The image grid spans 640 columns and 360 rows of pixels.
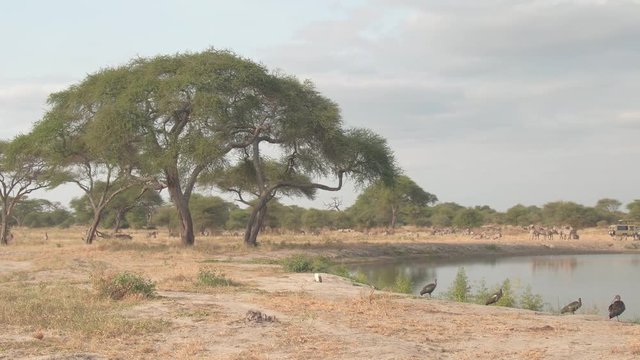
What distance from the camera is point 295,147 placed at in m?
37.3

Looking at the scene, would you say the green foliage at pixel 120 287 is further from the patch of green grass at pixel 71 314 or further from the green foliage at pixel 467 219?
the green foliage at pixel 467 219

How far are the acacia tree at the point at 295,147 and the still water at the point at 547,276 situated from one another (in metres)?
5.89

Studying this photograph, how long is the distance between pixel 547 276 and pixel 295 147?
14901 mm

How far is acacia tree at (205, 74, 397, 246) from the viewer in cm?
3419

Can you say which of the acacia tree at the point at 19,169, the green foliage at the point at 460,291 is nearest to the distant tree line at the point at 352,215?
the acacia tree at the point at 19,169

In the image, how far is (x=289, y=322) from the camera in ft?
37.3

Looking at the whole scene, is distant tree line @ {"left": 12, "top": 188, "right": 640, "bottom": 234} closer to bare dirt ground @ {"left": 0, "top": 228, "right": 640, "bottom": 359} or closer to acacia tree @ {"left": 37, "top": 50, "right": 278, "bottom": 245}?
acacia tree @ {"left": 37, "top": 50, "right": 278, "bottom": 245}

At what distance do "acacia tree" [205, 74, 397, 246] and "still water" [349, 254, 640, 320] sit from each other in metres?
5.89

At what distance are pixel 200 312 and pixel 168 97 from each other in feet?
66.7

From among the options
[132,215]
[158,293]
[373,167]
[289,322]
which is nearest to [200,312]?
[289,322]

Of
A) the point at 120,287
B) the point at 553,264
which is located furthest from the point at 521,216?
the point at 120,287

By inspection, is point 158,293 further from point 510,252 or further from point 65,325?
point 510,252

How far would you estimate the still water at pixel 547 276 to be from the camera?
22.0 meters

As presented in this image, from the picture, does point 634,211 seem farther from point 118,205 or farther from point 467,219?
point 118,205
